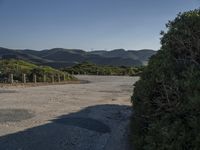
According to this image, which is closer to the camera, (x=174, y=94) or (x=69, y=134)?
(x=174, y=94)

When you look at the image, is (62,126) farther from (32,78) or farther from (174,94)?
(32,78)

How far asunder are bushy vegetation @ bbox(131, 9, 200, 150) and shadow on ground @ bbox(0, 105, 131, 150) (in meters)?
2.26

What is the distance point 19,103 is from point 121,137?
7.48 m

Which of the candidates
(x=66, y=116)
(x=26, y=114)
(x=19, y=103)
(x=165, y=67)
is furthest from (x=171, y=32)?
(x=19, y=103)

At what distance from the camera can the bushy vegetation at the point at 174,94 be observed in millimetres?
5652

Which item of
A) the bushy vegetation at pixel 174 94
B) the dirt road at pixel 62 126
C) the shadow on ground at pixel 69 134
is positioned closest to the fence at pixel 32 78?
the dirt road at pixel 62 126

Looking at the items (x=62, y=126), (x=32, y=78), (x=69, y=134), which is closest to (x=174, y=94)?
(x=69, y=134)

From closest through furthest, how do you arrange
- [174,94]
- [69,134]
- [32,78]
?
[174,94] < [69,134] < [32,78]

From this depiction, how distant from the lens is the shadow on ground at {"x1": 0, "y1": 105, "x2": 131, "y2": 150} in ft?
31.1

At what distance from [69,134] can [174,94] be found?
4768 mm

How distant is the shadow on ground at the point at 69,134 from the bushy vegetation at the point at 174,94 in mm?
2260

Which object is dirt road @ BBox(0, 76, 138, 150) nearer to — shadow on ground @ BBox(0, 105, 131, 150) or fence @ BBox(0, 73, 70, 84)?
shadow on ground @ BBox(0, 105, 131, 150)

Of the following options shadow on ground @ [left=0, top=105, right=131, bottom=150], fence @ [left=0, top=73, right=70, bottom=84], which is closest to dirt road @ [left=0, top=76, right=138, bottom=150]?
shadow on ground @ [left=0, top=105, right=131, bottom=150]

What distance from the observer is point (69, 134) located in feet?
34.8
